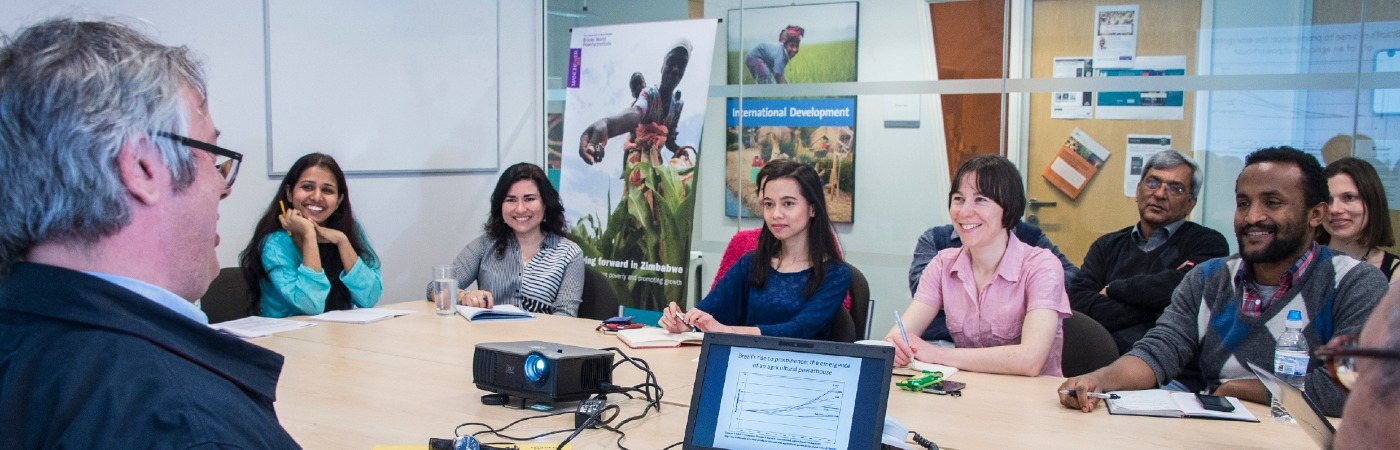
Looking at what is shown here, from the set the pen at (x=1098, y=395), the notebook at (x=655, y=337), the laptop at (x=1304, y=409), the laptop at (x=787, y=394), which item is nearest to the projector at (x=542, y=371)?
the laptop at (x=787, y=394)

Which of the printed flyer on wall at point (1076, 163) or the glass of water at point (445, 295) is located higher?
the printed flyer on wall at point (1076, 163)

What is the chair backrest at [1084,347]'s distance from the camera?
10.5 feet

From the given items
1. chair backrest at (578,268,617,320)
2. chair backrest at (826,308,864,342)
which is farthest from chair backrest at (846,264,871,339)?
chair backrest at (578,268,617,320)

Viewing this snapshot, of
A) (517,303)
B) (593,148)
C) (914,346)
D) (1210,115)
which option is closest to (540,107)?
(593,148)

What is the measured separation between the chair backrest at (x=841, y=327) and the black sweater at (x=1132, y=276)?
1.08m

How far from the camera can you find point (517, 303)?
445cm

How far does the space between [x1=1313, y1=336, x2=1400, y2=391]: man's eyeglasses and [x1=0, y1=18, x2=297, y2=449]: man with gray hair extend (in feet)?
3.24

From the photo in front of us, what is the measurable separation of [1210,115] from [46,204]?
15.2 feet

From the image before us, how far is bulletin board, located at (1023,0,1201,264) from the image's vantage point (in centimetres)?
479

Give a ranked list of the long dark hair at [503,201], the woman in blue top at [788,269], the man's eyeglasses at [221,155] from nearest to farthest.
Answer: the man's eyeglasses at [221,155], the woman in blue top at [788,269], the long dark hair at [503,201]

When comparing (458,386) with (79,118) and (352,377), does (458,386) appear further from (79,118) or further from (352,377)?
(79,118)

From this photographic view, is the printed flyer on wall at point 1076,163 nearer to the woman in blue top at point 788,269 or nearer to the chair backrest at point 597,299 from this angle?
the woman in blue top at point 788,269

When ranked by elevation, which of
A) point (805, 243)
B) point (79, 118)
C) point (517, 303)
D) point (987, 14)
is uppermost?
point (987, 14)

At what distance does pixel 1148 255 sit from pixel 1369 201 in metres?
Result: 0.78
